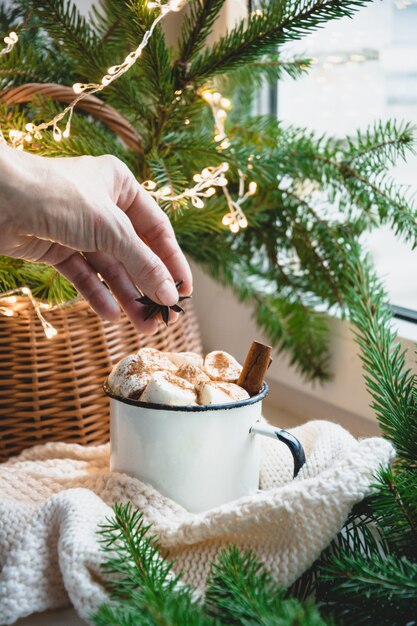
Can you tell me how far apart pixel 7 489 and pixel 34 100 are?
38 centimetres

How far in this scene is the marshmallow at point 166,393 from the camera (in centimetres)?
57

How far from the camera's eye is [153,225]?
65 centimetres

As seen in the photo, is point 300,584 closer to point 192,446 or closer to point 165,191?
point 192,446

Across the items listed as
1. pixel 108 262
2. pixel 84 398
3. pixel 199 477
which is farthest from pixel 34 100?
pixel 199 477

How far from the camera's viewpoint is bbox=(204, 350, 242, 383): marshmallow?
0.62m

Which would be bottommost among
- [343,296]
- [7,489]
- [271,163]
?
[7,489]

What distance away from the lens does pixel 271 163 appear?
0.81m

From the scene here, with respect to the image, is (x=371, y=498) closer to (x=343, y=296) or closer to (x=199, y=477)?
(x=199, y=477)

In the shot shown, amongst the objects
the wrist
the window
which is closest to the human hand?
the wrist

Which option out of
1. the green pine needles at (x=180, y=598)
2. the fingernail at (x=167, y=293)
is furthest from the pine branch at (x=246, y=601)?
the fingernail at (x=167, y=293)

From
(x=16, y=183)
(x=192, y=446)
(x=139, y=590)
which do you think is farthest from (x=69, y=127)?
(x=139, y=590)

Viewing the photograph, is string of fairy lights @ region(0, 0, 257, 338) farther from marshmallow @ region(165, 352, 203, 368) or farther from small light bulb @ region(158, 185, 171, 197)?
marshmallow @ region(165, 352, 203, 368)

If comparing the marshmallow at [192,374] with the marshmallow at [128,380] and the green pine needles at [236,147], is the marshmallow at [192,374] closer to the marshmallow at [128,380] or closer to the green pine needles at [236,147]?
the marshmallow at [128,380]

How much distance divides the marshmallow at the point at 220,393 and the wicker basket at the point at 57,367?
185mm
